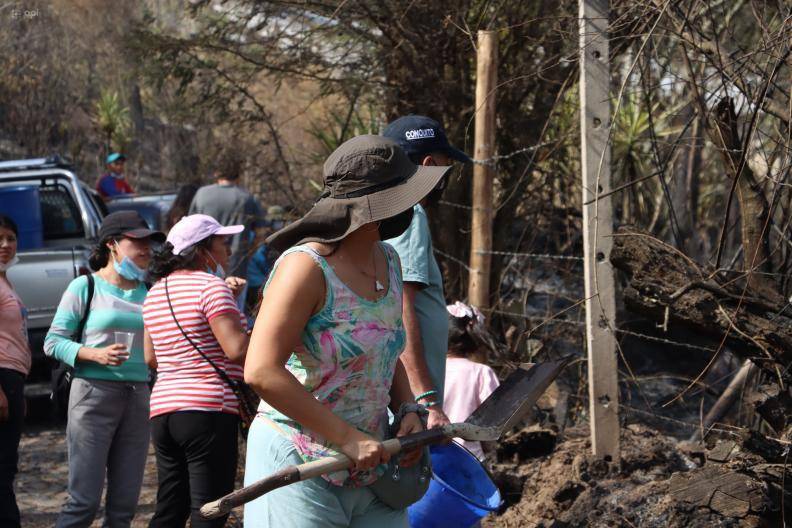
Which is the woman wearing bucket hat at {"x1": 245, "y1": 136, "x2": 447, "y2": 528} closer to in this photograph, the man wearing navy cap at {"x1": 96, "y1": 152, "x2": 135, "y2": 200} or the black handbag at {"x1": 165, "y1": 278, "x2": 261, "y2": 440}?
the black handbag at {"x1": 165, "y1": 278, "x2": 261, "y2": 440}

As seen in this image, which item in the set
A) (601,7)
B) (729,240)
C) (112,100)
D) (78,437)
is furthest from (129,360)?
(112,100)

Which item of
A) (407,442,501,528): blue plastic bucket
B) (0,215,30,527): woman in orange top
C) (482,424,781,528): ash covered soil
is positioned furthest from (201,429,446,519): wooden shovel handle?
(0,215,30,527): woman in orange top

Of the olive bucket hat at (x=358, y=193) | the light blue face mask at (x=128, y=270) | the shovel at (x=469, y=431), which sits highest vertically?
the olive bucket hat at (x=358, y=193)

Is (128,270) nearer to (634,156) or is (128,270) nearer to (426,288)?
(426,288)

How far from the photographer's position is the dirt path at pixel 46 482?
18.6ft

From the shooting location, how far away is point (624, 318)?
8.77 metres

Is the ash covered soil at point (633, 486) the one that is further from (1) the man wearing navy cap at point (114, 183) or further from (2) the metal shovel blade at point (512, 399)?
(1) the man wearing navy cap at point (114, 183)

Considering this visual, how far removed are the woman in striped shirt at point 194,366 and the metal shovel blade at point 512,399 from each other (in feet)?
4.30

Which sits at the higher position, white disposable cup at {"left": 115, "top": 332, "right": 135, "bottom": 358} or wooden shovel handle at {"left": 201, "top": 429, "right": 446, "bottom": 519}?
white disposable cup at {"left": 115, "top": 332, "right": 135, "bottom": 358}

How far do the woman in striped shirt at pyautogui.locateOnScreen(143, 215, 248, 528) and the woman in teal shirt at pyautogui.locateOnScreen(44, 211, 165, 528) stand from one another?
0.54m

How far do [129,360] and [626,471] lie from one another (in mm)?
2470

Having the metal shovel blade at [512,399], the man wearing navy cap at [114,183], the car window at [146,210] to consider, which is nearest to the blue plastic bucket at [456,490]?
the metal shovel blade at [512,399]

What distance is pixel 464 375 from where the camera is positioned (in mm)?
4215

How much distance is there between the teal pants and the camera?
2518 mm
